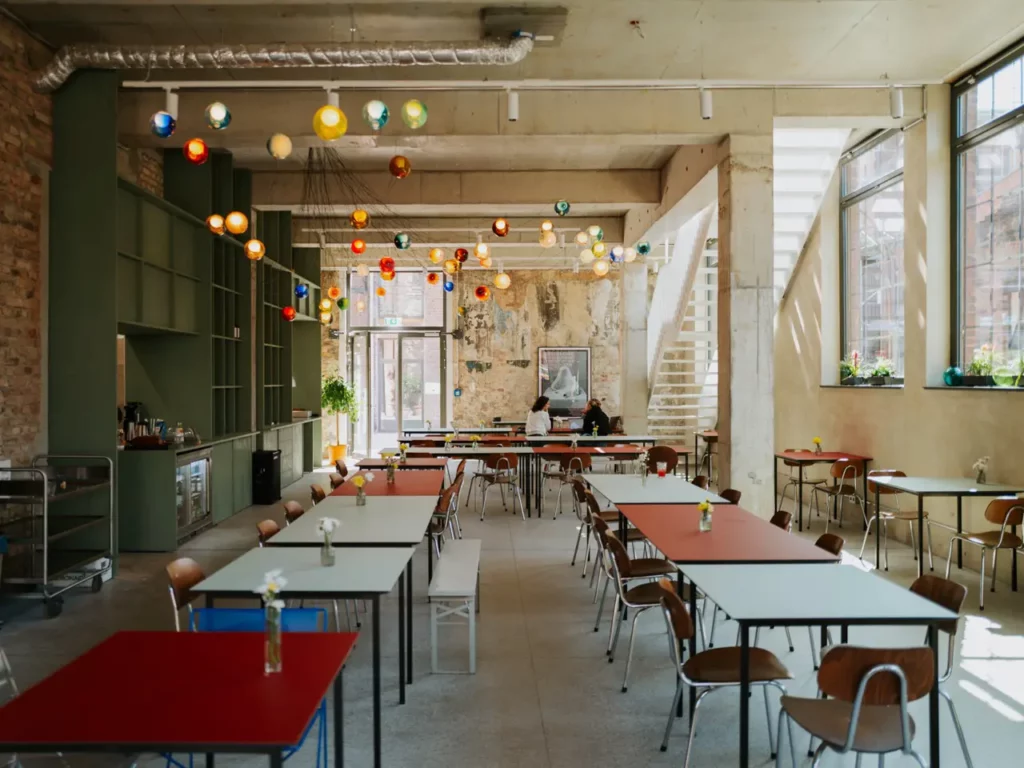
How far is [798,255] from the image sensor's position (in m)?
11.1

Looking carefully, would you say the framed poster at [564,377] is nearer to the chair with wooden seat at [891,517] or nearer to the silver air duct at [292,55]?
the chair with wooden seat at [891,517]

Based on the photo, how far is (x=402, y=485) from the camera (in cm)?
732

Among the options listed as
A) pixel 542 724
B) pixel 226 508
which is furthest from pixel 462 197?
pixel 542 724

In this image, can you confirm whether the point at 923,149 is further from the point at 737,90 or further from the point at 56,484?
the point at 56,484

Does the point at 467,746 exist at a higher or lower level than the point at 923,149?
lower

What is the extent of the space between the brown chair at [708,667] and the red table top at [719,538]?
564mm

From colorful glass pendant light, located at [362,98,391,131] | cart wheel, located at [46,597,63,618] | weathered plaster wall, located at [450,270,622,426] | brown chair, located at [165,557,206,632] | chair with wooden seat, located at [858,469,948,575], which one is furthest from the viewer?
weathered plaster wall, located at [450,270,622,426]

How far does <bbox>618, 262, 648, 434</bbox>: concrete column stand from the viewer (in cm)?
1509

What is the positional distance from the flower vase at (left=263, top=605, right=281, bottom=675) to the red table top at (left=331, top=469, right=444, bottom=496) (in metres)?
3.85

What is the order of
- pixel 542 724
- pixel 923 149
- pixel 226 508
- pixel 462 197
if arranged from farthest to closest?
pixel 462 197 < pixel 226 508 < pixel 923 149 < pixel 542 724

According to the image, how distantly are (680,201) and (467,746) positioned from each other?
28.6 feet

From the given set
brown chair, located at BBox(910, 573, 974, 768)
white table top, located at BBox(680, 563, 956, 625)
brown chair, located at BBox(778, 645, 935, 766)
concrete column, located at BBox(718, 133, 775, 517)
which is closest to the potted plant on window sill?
concrete column, located at BBox(718, 133, 775, 517)

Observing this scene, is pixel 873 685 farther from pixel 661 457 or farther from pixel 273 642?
pixel 661 457

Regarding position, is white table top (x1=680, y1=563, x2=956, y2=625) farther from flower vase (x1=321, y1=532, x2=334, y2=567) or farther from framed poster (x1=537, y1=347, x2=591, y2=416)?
framed poster (x1=537, y1=347, x2=591, y2=416)
